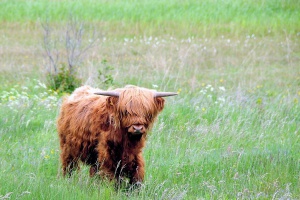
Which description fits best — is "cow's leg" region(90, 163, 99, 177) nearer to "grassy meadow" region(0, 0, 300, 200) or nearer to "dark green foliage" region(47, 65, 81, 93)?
"grassy meadow" region(0, 0, 300, 200)

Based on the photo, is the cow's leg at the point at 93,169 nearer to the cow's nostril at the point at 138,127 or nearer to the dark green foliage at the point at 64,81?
the cow's nostril at the point at 138,127

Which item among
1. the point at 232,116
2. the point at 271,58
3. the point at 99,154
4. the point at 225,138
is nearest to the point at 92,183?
the point at 99,154

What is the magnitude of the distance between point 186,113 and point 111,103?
3.63 metres

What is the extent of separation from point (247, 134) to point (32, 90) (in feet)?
19.7

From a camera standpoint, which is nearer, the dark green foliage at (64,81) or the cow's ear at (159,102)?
the cow's ear at (159,102)

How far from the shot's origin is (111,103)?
7258mm

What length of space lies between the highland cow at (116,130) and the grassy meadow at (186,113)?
239 mm

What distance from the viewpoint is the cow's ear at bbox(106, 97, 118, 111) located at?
7.23 meters

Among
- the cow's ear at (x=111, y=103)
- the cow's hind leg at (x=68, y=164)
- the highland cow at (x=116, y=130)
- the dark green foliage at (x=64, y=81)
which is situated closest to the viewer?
the highland cow at (x=116, y=130)

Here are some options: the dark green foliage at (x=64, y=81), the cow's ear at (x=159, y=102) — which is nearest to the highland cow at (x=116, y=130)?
the cow's ear at (x=159, y=102)

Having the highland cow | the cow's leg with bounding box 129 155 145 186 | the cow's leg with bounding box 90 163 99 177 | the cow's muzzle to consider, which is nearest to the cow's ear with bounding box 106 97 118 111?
the highland cow

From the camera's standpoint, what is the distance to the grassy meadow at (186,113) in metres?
7.38

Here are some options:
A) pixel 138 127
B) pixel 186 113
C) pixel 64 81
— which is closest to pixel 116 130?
pixel 138 127

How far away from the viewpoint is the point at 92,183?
7.09 m
